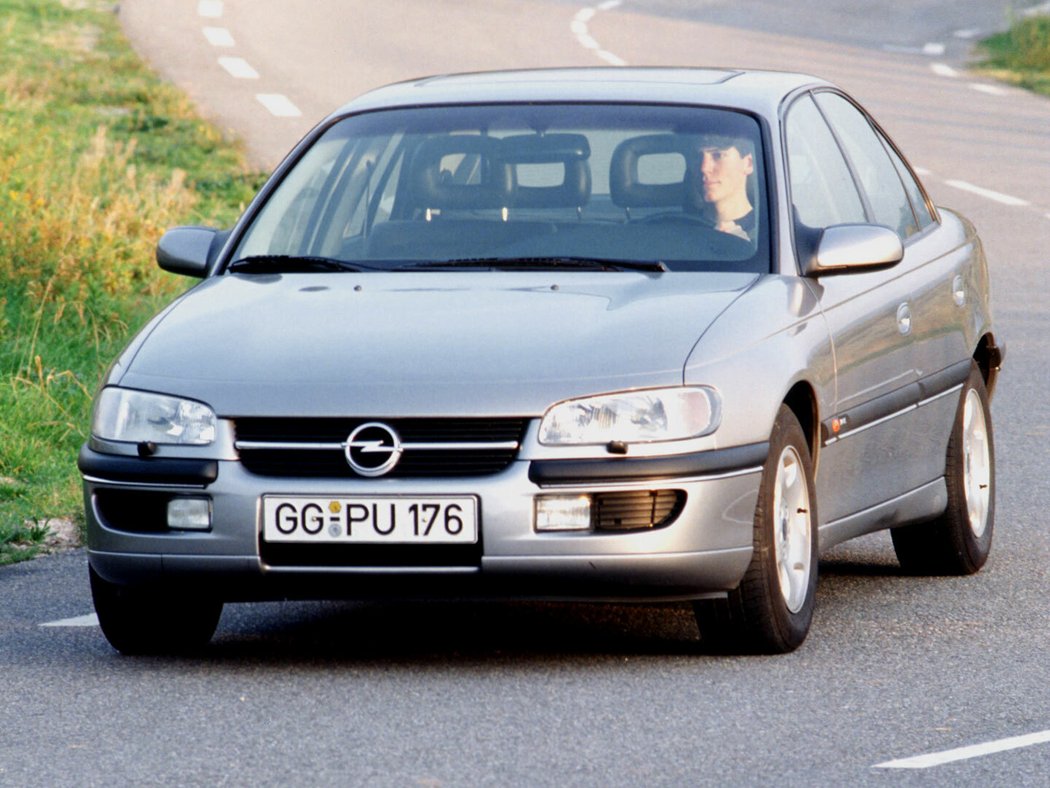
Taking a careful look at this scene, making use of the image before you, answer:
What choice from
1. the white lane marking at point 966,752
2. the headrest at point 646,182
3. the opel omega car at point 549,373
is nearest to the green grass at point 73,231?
the opel omega car at point 549,373

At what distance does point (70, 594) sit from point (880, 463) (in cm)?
246

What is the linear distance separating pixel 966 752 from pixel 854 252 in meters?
1.76

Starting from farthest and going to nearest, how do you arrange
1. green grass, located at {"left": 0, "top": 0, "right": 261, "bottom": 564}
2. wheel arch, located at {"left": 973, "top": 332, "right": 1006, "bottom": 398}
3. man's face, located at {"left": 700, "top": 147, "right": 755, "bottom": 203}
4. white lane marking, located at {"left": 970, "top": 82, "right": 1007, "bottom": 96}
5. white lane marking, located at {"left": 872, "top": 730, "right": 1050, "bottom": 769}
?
white lane marking, located at {"left": 970, "top": 82, "right": 1007, "bottom": 96} → green grass, located at {"left": 0, "top": 0, "right": 261, "bottom": 564} → wheel arch, located at {"left": 973, "top": 332, "right": 1006, "bottom": 398} → man's face, located at {"left": 700, "top": 147, "right": 755, "bottom": 203} → white lane marking, located at {"left": 872, "top": 730, "right": 1050, "bottom": 769}

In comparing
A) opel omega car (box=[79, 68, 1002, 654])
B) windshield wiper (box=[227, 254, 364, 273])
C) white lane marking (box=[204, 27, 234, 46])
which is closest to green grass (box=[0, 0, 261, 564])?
windshield wiper (box=[227, 254, 364, 273])

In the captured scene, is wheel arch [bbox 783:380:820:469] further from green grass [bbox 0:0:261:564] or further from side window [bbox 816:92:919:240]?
green grass [bbox 0:0:261:564]

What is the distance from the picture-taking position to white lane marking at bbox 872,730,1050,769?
5.20 m

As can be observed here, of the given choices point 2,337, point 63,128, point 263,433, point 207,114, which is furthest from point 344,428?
point 207,114

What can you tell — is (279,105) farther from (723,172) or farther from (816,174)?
(723,172)

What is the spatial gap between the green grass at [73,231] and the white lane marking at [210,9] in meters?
8.61

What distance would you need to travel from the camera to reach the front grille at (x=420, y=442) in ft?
19.1

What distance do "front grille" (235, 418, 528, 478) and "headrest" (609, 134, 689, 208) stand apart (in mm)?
1280

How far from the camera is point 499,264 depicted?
6754 millimetres

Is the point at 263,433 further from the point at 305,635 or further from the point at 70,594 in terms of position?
the point at 70,594

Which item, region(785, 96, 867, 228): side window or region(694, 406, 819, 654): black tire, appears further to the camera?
region(785, 96, 867, 228): side window
